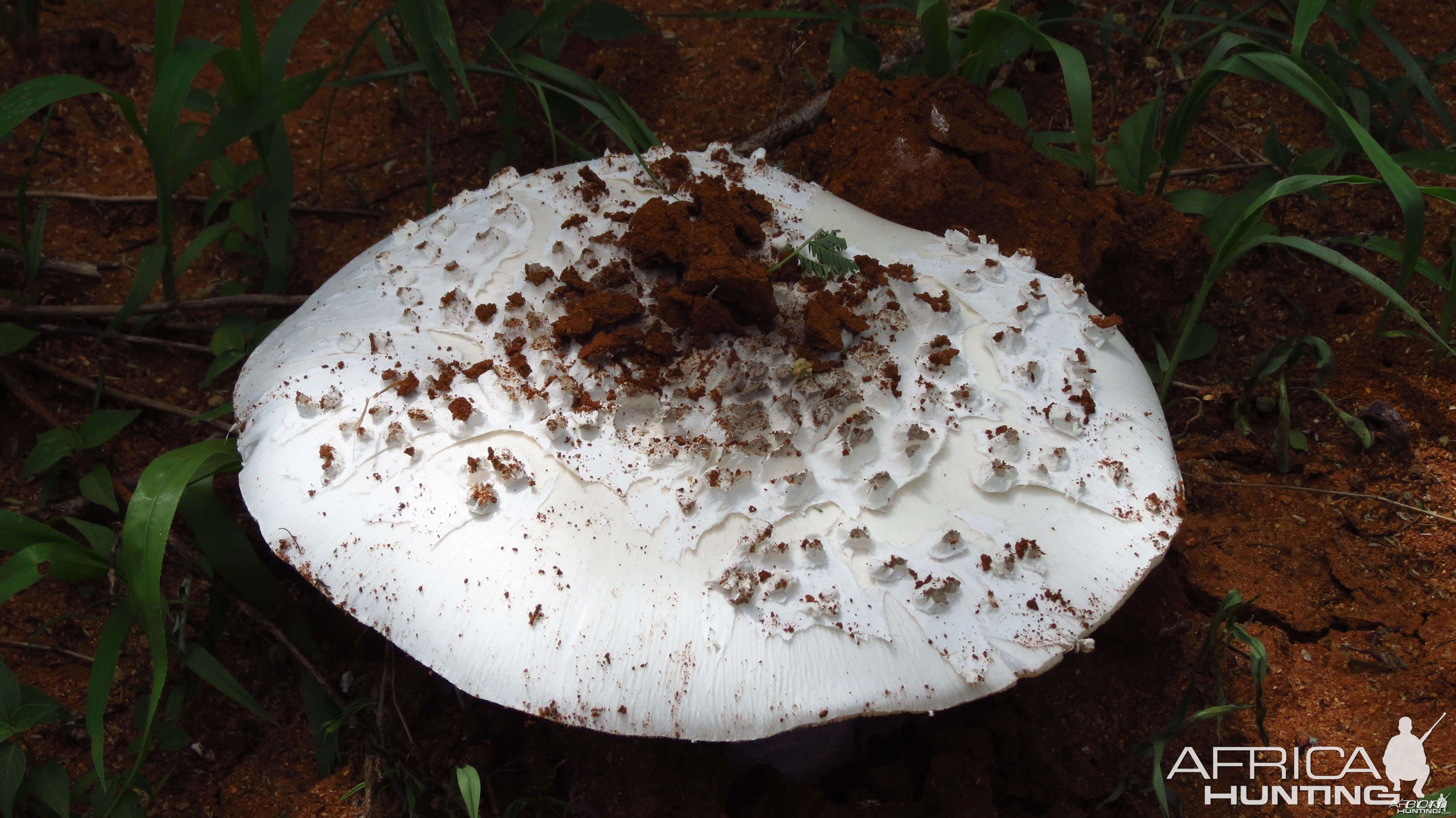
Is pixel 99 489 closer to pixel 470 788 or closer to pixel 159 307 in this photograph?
pixel 159 307

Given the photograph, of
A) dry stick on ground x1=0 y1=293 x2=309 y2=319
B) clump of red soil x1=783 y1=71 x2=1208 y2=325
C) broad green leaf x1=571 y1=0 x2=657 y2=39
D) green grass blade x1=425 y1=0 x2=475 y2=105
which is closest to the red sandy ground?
clump of red soil x1=783 y1=71 x2=1208 y2=325

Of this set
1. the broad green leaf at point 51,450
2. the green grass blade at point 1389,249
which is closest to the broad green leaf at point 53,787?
the broad green leaf at point 51,450

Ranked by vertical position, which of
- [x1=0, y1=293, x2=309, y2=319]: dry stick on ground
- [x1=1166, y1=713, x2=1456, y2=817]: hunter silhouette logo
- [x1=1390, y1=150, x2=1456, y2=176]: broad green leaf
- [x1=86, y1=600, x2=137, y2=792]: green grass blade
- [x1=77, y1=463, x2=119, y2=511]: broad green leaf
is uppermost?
[x1=1390, y1=150, x2=1456, y2=176]: broad green leaf

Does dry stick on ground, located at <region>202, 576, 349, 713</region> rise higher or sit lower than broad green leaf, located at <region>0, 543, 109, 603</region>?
lower

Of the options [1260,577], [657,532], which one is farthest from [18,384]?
[1260,577]

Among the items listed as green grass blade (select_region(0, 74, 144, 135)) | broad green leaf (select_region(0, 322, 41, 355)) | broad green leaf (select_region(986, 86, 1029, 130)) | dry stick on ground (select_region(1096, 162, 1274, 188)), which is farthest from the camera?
dry stick on ground (select_region(1096, 162, 1274, 188))

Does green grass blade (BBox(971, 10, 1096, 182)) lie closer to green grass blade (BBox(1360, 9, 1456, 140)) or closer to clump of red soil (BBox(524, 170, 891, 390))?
clump of red soil (BBox(524, 170, 891, 390))

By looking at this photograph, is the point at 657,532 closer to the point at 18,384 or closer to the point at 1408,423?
Result: the point at 18,384
